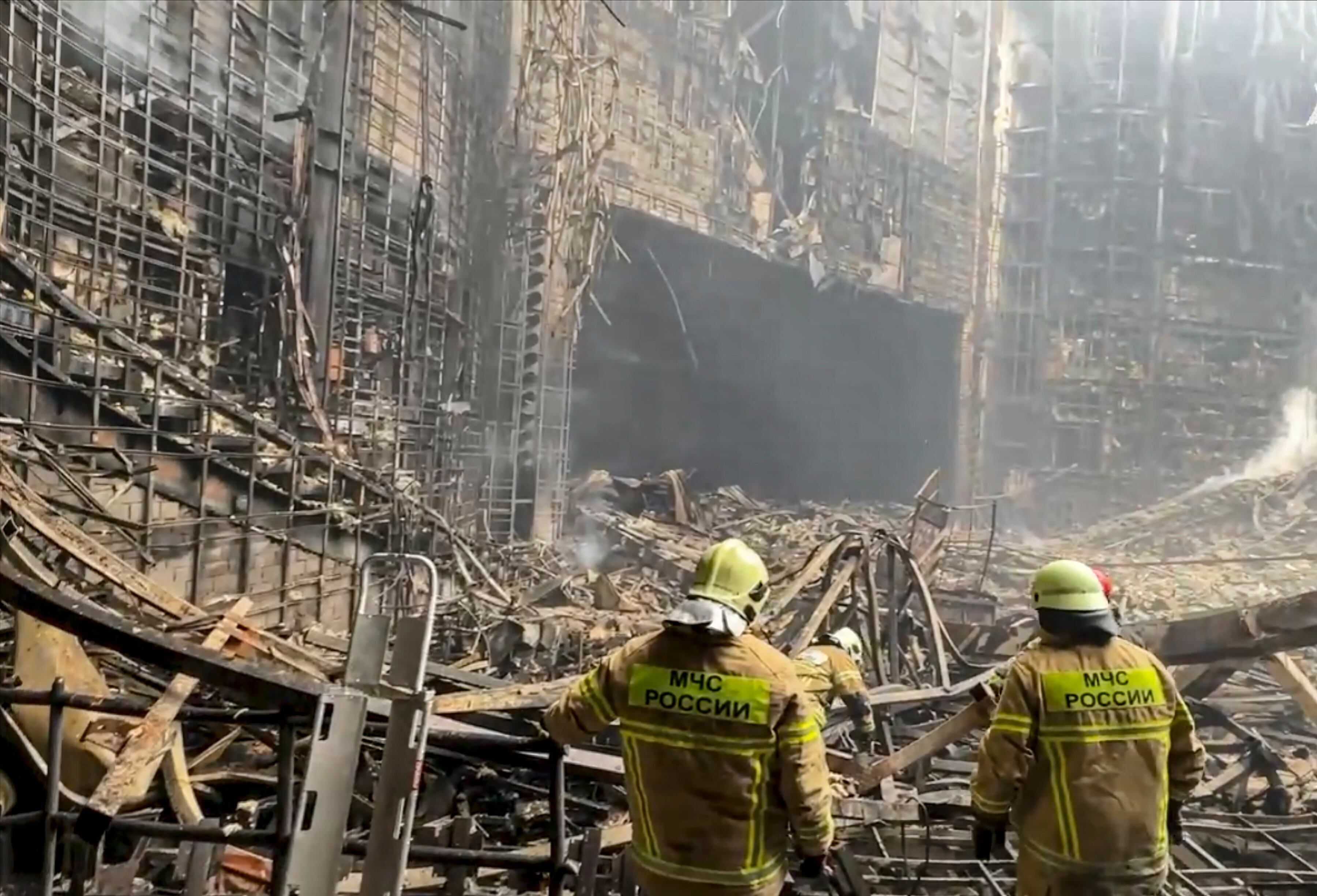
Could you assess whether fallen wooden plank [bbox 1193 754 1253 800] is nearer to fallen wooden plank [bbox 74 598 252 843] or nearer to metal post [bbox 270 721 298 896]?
metal post [bbox 270 721 298 896]

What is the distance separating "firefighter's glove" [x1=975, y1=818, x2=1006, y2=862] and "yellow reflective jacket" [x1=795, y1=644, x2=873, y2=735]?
116cm

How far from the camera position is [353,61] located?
8.73 meters

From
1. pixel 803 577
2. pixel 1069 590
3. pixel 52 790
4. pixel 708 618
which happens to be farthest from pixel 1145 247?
pixel 52 790

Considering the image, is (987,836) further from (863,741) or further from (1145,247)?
(1145,247)

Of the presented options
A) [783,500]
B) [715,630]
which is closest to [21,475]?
[715,630]

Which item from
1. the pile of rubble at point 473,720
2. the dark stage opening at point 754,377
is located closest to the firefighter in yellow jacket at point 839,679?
the pile of rubble at point 473,720

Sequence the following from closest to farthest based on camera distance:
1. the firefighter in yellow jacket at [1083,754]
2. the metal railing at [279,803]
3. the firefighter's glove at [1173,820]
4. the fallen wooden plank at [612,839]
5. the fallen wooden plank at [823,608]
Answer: the metal railing at [279,803]
the firefighter in yellow jacket at [1083,754]
the firefighter's glove at [1173,820]
the fallen wooden plank at [612,839]
the fallen wooden plank at [823,608]

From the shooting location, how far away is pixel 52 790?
6.66 ft

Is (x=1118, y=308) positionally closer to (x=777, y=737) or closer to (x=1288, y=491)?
(x=1288, y=491)

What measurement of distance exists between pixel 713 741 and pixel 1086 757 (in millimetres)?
1014

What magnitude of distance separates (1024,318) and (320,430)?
12.4 meters

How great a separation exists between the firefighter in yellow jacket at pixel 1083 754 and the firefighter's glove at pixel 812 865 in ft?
1.62

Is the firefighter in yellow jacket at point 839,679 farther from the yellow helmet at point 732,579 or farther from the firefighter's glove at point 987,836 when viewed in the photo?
the yellow helmet at point 732,579

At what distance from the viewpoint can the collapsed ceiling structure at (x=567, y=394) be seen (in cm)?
321
